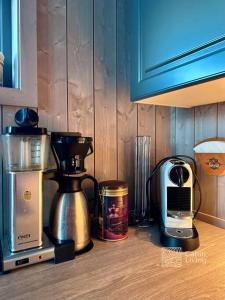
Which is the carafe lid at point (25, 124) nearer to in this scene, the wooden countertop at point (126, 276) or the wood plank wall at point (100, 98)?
the wood plank wall at point (100, 98)

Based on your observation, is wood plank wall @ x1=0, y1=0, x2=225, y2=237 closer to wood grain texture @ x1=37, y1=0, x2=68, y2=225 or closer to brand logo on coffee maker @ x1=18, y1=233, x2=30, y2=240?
wood grain texture @ x1=37, y1=0, x2=68, y2=225

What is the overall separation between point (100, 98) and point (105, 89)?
0.16 feet

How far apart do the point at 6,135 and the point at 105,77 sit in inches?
20.7

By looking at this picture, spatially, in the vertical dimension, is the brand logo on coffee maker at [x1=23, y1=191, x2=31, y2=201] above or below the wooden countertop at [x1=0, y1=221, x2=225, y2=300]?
above

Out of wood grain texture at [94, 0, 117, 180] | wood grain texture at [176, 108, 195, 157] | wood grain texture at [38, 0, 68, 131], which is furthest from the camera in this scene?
wood grain texture at [176, 108, 195, 157]

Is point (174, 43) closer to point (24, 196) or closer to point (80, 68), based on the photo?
point (80, 68)

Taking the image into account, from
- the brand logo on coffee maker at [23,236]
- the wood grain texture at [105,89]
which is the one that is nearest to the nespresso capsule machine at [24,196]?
the brand logo on coffee maker at [23,236]

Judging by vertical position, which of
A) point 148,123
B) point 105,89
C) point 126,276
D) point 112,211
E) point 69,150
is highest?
point 105,89

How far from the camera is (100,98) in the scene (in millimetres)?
984

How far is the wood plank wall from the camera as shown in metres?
0.87

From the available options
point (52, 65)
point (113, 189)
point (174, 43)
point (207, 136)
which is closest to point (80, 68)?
point (52, 65)

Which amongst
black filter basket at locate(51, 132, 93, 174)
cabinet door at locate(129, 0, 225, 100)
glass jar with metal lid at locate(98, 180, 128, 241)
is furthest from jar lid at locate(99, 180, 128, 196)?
cabinet door at locate(129, 0, 225, 100)

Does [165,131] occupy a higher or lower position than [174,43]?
lower

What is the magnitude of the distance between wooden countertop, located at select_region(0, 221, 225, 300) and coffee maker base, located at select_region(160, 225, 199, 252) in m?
0.02
